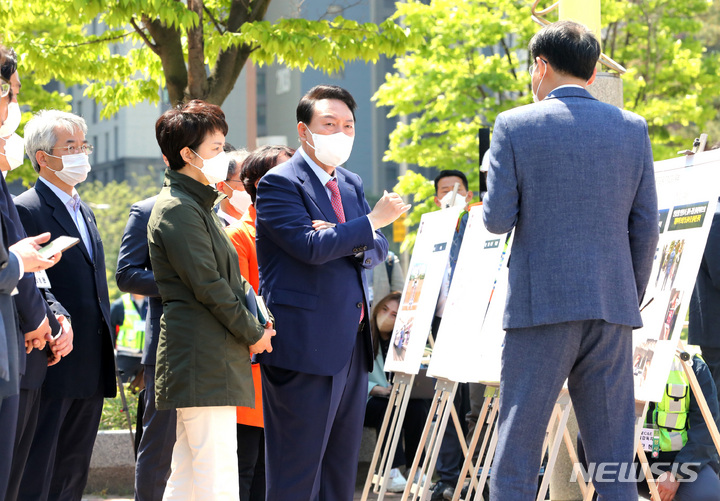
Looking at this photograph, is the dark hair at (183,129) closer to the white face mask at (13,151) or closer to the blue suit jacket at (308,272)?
the blue suit jacket at (308,272)

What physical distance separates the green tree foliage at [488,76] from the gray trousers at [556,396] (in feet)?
34.0

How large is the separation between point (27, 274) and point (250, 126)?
18390mm

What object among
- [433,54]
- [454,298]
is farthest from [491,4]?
[454,298]

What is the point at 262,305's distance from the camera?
12.6ft

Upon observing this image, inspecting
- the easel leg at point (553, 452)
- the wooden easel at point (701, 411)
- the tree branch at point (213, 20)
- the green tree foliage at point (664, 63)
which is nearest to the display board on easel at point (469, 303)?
the easel leg at point (553, 452)

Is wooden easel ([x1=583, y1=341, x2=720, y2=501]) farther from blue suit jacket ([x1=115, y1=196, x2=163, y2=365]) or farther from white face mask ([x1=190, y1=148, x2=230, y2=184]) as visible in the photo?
blue suit jacket ([x1=115, y1=196, x2=163, y2=365])

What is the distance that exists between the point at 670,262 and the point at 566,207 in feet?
3.91

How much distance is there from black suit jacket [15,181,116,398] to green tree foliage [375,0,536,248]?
9.57 meters

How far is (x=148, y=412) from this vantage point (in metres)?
4.70

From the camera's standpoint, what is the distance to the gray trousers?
3326 millimetres

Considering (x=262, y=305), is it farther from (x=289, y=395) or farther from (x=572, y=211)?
(x=572, y=211)

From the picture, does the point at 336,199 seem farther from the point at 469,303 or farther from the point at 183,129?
the point at 469,303

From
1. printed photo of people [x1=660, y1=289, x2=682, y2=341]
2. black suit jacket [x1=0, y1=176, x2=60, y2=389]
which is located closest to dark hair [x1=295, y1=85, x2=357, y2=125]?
black suit jacket [x1=0, y1=176, x2=60, y2=389]

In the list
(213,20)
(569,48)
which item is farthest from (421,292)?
(213,20)
